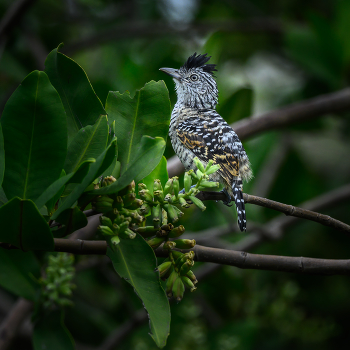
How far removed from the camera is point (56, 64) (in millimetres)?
1232

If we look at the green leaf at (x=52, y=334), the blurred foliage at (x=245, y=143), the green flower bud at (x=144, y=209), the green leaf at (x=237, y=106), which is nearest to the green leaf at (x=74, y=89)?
the green flower bud at (x=144, y=209)

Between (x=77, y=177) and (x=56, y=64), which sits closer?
(x=77, y=177)

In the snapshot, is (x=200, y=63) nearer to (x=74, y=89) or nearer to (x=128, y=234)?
(x=74, y=89)

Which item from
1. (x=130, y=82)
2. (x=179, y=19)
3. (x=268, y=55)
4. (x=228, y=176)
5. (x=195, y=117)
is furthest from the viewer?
(x=268, y=55)

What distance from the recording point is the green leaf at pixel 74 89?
1230 mm

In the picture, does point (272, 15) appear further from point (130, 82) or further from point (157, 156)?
point (157, 156)

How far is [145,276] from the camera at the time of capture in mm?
1162

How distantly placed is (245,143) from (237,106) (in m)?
0.46

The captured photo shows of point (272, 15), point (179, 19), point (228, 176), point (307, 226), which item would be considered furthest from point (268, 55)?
point (228, 176)

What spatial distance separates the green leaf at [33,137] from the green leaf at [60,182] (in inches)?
3.3

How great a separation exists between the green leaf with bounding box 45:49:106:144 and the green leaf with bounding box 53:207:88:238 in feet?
1.05

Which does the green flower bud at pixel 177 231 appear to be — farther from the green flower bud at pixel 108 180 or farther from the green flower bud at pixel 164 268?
the green flower bud at pixel 108 180

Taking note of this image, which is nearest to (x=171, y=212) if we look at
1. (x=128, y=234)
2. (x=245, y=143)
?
(x=128, y=234)

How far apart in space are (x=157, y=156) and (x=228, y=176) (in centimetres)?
71
